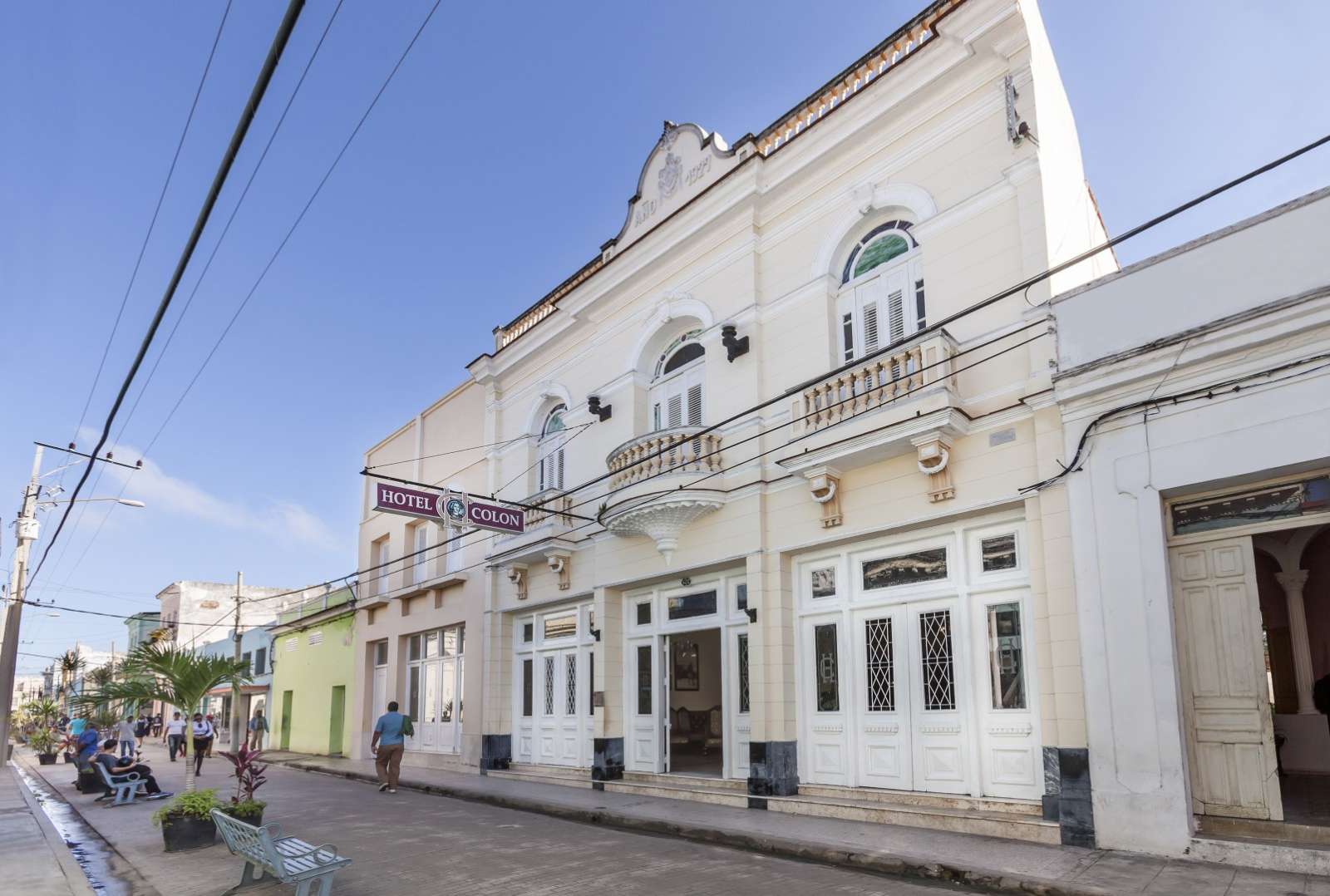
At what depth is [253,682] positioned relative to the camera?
108 feet

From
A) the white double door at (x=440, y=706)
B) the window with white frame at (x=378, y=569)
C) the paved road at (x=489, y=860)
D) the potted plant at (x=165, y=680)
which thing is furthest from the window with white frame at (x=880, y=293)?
the window with white frame at (x=378, y=569)

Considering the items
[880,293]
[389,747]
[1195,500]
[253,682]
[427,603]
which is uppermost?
[880,293]

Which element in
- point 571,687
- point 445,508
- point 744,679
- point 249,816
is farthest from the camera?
point 571,687

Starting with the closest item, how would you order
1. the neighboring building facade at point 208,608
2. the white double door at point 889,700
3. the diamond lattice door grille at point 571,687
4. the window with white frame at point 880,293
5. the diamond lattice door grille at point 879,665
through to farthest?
the white double door at point 889,700, the diamond lattice door grille at point 879,665, the window with white frame at point 880,293, the diamond lattice door grille at point 571,687, the neighboring building facade at point 208,608

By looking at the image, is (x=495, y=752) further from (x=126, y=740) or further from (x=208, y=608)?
(x=208, y=608)

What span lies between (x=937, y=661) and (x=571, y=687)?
300 inches

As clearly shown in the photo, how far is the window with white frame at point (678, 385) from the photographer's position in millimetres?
14516

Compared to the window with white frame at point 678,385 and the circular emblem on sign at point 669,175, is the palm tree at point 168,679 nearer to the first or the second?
the window with white frame at point 678,385

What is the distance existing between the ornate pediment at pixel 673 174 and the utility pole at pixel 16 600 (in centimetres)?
→ 1715

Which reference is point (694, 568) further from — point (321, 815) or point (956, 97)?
point (956, 97)

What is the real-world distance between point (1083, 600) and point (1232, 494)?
5.31 feet

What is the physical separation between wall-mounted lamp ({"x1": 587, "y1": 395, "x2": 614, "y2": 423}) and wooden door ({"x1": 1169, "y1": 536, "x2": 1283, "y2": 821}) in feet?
30.8

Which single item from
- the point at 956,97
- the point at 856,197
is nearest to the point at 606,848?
the point at 856,197

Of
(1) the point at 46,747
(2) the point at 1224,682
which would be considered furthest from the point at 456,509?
(1) the point at 46,747
